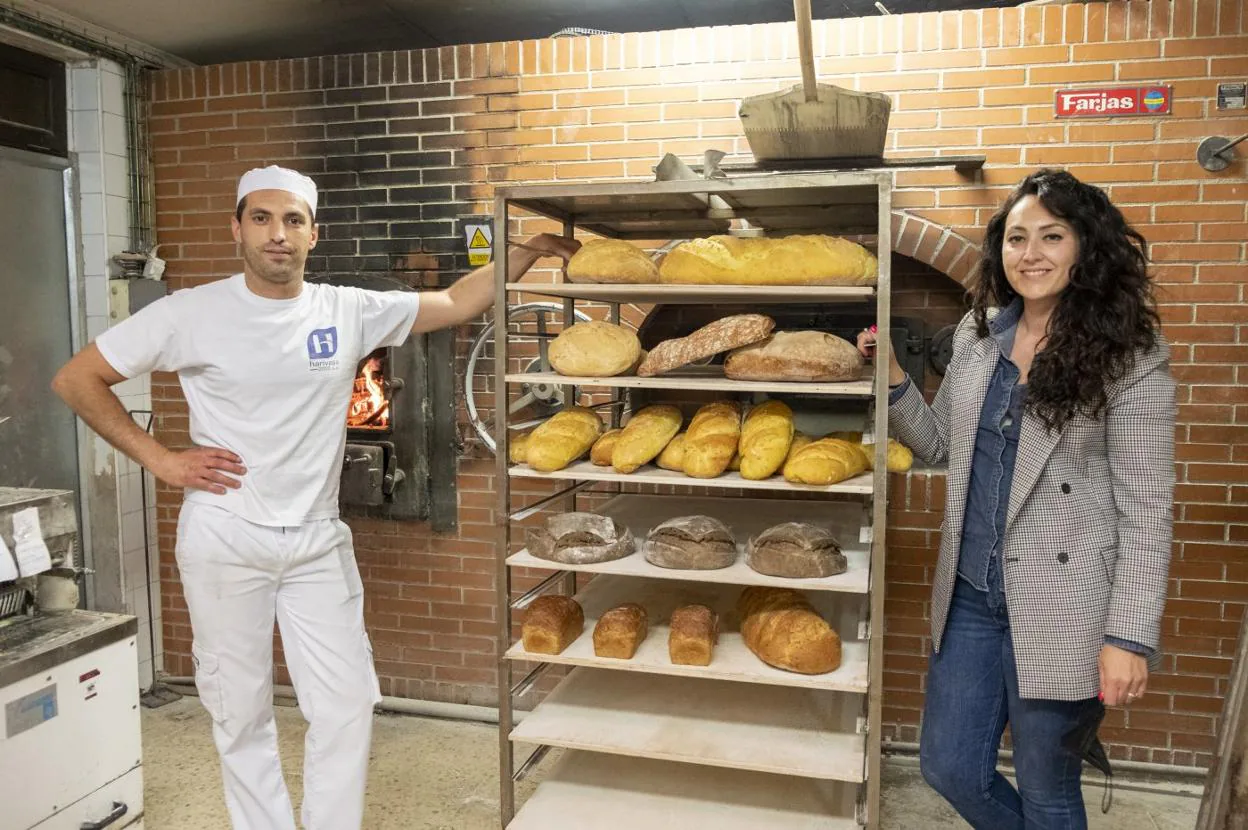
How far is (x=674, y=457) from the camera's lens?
2551 millimetres

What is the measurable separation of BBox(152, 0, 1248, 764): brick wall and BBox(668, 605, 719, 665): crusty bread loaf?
3.85ft

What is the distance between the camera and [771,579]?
2350mm

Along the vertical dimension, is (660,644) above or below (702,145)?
below

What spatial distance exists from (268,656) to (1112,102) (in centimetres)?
329

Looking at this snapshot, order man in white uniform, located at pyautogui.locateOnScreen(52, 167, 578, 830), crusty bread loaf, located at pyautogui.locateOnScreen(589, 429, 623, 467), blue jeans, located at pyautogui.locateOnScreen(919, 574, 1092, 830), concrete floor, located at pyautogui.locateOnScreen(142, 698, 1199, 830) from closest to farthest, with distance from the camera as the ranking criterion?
blue jeans, located at pyautogui.locateOnScreen(919, 574, 1092, 830) < man in white uniform, located at pyautogui.locateOnScreen(52, 167, 578, 830) < crusty bread loaf, located at pyautogui.locateOnScreen(589, 429, 623, 467) < concrete floor, located at pyautogui.locateOnScreen(142, 698, 1199, 830)

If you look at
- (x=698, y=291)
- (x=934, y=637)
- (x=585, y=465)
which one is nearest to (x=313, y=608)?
(x=585, y=465)

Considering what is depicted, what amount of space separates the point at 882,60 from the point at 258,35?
107 inches

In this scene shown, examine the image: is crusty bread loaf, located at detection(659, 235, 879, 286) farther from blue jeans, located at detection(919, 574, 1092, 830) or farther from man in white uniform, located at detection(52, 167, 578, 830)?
man in white uniform, located at detection(52, 167, 578, 830)

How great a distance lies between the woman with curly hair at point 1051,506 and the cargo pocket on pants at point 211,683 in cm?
192

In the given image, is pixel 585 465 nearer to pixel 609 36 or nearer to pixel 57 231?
pixel 609 36

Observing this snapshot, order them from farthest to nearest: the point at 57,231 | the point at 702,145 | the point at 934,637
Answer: the point at 57,231, the point at 702,145, the point at 934,637

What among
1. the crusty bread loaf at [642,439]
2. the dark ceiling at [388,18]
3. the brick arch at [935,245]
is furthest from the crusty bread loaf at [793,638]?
the dark ceiling at [388,18]

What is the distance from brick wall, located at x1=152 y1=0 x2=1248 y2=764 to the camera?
3.08m

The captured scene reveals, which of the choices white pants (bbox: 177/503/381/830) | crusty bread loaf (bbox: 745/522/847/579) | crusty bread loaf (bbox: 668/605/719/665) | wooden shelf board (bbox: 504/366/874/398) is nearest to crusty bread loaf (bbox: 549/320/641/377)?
wooden shelf board (bbox: 504/366/874/398)
